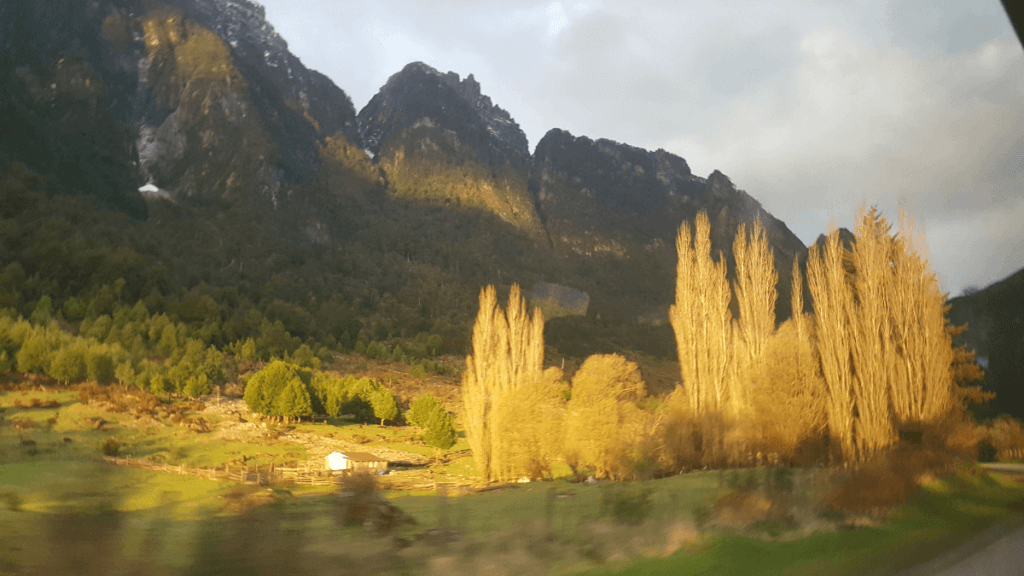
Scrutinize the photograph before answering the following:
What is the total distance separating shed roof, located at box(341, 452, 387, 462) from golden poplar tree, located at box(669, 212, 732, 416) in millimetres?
26941

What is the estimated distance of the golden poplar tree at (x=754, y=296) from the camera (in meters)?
24.8

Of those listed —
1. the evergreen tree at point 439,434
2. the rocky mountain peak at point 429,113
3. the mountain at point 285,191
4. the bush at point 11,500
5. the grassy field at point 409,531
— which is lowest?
the evergreen tree at point 439,434

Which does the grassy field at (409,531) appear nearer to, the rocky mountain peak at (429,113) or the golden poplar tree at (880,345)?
the golden poplar tree at (880,345)

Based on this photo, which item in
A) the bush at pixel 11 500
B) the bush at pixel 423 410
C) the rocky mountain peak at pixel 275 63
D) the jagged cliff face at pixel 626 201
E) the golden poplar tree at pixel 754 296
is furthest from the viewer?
the rocky mountain peak at pixel 275 63

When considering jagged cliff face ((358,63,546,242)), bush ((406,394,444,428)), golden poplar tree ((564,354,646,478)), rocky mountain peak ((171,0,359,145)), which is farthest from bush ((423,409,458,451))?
rocky mountain peak ((171,0,359,145))

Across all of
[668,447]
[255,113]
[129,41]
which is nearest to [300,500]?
[668,447]

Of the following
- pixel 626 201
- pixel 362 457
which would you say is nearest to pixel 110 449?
pixel 362 457

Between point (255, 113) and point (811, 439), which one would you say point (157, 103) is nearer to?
point (255, 113)

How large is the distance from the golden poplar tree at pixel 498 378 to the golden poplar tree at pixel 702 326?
7687mm

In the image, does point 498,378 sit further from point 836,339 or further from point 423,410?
point 423,410

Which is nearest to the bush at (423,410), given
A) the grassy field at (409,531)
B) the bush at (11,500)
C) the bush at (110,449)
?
the bush at (110,449)

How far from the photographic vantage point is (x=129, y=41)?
465 ft

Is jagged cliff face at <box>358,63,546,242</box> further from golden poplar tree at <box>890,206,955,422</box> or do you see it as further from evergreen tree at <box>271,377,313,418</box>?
golden poplar tree at <box>890,206,955,422</box>

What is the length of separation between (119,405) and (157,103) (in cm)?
13621
